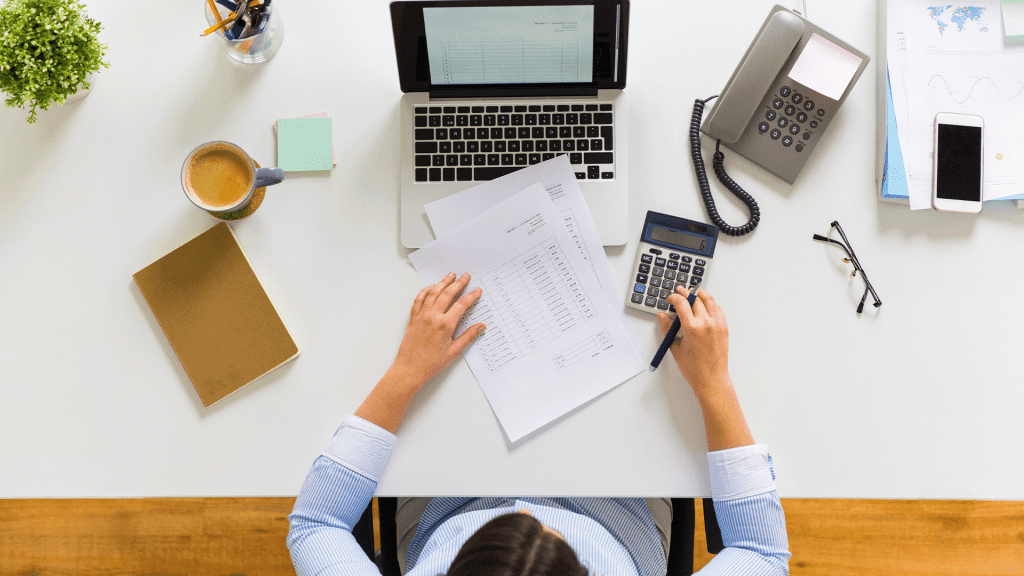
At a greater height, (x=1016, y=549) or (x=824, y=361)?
(x=824, y=361)

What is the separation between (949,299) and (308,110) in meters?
1.02

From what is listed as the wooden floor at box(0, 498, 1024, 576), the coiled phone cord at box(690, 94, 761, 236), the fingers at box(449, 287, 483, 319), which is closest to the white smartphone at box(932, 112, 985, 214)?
the coiled phone cord at box(690, 94, 761, 236)

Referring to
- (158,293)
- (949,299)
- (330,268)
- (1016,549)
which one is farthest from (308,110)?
(1016,549)

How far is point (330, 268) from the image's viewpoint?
909 mm

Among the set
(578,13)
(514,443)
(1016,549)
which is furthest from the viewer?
(1016,549)

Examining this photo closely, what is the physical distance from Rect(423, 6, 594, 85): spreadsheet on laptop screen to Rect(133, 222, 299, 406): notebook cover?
1.40 ft

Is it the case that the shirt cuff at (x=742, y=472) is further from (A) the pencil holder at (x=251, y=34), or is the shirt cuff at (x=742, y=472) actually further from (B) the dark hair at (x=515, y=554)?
(A) the pencil holder at (x=251, y=34)

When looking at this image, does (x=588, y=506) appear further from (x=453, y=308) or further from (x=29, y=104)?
(x=29, y=104)

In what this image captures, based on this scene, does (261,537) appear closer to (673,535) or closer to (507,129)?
(673,535)

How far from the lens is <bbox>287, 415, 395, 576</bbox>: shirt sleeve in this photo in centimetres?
84

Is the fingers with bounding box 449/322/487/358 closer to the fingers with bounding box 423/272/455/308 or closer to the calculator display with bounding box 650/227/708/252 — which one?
the fingers with bounding box 423/272/455/308

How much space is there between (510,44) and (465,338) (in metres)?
0.42

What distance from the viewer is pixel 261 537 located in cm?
145

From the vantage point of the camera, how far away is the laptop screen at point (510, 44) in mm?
761
